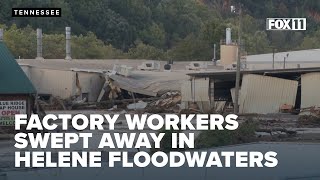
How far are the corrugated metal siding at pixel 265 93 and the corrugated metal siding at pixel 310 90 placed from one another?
564mm

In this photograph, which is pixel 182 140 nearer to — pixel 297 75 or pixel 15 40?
→ pixel 297 75

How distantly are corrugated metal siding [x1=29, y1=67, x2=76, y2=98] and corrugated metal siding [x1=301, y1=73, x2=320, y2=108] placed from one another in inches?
555

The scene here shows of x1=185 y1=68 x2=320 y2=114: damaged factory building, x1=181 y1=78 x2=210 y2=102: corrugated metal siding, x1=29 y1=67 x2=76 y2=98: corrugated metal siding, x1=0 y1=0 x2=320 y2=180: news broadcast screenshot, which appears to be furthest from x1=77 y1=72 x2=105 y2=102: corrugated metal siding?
x1=185 y1=68 x2=320 y2=114: damaged factory building

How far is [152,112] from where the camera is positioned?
41844mm

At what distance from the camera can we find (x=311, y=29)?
120312 mm

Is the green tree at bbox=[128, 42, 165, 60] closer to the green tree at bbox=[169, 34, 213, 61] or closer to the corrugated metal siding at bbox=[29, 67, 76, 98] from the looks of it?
the green tree at bbox=[169, 34, 213, 61]

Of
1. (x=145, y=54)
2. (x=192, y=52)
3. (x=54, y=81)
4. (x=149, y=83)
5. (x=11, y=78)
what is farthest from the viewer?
(x=192, y=52)

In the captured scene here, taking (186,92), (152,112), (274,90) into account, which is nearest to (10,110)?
(152,112)

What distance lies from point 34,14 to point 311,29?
9034 centimetres

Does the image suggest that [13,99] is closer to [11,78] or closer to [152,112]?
[11,78]

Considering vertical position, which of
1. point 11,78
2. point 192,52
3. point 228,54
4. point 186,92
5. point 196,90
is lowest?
point 186,92

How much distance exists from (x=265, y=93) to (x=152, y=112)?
223 inches

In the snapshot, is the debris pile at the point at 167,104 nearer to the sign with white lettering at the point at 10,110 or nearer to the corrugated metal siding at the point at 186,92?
the corrugated metal siding at the point at 186,92

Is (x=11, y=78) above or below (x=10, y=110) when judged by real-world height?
above
